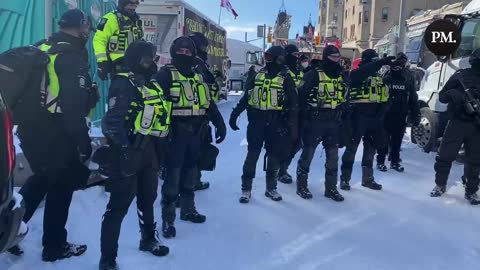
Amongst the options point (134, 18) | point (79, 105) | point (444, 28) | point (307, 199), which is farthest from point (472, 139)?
point (79, 105)

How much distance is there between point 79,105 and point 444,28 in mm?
7820

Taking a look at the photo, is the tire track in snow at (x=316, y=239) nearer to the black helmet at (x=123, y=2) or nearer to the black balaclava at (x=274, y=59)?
the black balaclava at (x=274, y=59)

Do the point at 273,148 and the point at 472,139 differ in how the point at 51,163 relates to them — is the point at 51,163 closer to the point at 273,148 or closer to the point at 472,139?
the point at 273,148

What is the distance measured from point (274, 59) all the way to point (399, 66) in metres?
2.87

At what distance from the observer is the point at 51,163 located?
3793 mm

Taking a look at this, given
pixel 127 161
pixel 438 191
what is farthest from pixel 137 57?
pixel 438 191

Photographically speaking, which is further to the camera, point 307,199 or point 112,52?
point 307,199

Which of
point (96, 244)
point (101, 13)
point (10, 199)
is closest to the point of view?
point (10, 199)

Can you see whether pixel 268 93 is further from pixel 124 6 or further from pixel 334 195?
A: pixel 124 6

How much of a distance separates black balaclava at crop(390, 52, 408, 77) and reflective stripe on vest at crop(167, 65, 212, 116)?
409cm

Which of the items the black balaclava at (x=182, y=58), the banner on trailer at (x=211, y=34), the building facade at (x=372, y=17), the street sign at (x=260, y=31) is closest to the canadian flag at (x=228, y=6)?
→ the banner on trailer at (x=211, y=34)

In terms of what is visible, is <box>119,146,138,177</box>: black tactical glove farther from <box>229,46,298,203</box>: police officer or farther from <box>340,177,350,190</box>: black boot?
<box>340,177,350,190</box>: black boot

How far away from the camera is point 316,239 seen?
484cm

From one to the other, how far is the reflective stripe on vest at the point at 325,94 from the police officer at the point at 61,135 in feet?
9.62
